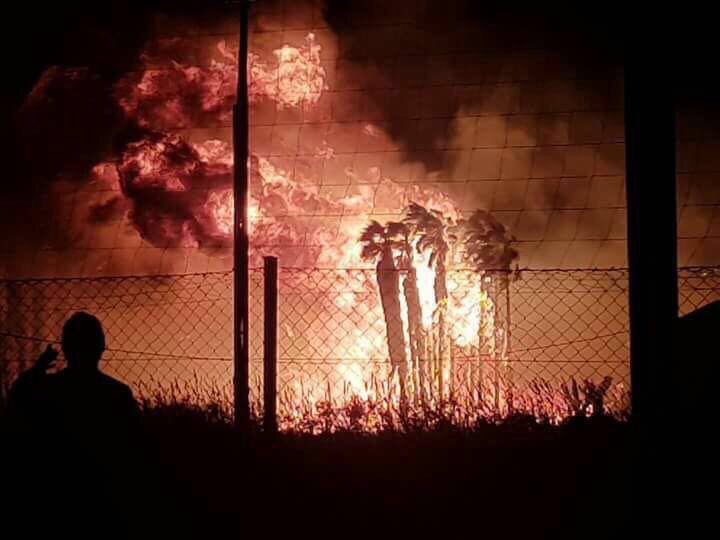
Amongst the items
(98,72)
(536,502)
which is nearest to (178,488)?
(536,502)

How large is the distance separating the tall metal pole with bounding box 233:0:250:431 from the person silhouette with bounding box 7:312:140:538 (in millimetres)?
1911

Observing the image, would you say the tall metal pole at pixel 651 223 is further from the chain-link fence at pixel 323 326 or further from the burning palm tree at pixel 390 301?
the chain-link fence at pixel 323 326

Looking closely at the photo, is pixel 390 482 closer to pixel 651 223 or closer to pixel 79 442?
pixel 79 442

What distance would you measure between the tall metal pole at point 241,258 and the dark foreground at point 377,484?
0.28m

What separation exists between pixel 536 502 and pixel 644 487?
1.63 metres

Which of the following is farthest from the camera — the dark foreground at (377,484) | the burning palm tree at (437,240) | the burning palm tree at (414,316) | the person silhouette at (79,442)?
the burning palm tree at (437,240)

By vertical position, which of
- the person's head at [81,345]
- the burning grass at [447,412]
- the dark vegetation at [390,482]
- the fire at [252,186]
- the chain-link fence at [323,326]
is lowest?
the dark vegetation at [390,482]

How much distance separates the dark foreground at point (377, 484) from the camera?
441 centimetres

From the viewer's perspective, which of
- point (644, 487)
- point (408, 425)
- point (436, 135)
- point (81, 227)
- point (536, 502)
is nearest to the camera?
point (644, 487)

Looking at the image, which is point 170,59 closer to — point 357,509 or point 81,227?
point 81,227

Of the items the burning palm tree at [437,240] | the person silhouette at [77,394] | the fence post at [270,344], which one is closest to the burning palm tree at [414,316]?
the burning palm tree at [437,240]

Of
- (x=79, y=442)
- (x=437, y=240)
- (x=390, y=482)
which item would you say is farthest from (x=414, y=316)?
(x=79, y=442)

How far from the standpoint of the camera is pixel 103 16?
14578mm

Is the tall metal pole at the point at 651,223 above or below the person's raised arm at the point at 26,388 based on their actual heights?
above
